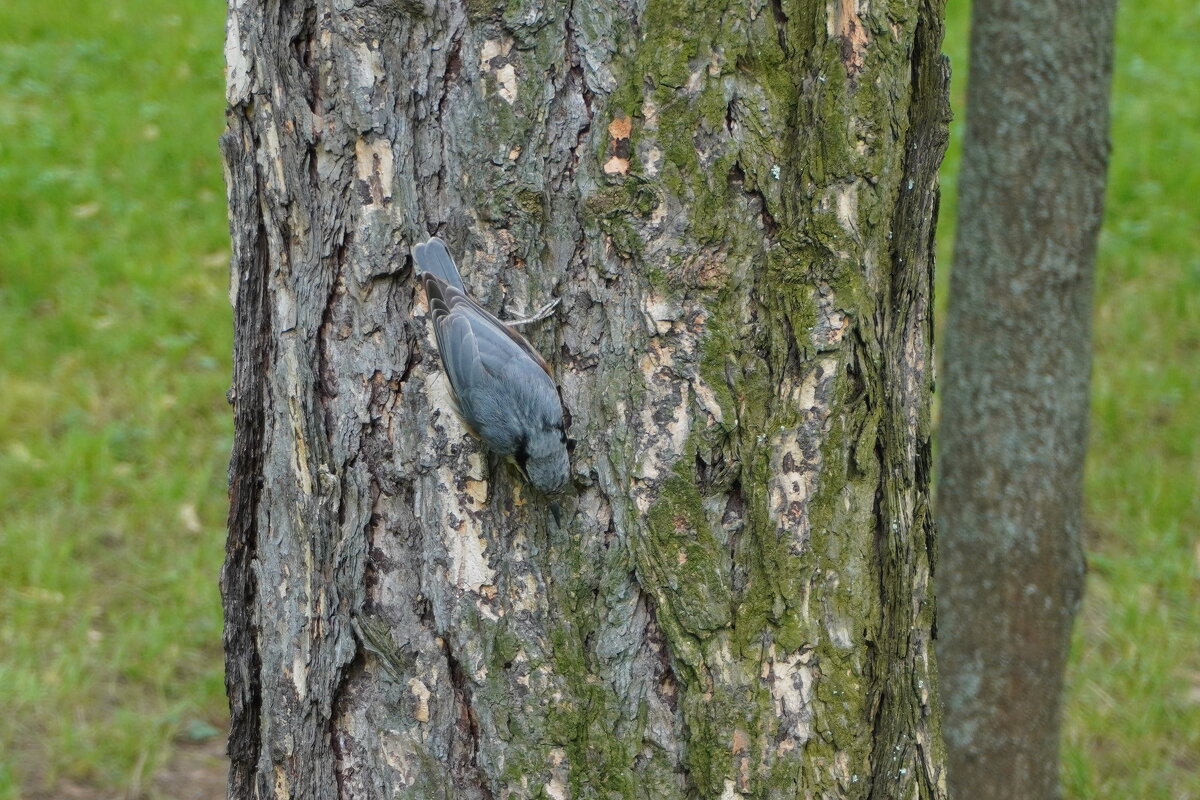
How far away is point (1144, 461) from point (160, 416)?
158 inches

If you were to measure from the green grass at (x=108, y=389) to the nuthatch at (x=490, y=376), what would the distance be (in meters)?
2.41

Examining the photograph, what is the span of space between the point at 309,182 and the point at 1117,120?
6380 millimetres

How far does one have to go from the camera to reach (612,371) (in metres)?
1.53

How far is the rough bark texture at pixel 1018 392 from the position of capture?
3.05 m

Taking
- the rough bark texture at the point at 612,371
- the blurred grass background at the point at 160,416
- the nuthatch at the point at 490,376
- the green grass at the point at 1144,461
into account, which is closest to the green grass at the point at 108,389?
the blurred grass background at the point at 160,416

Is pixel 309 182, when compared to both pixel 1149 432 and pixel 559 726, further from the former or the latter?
pixel 1149 432

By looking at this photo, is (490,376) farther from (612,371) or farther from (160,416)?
(160,416)

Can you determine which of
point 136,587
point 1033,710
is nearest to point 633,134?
point 1033,710

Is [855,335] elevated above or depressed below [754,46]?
below

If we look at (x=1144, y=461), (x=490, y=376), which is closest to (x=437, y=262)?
(x=490, y=376)

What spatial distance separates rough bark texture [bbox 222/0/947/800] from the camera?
58.3 inches

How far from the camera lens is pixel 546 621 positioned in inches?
61.1

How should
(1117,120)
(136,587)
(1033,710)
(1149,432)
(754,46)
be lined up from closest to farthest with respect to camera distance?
1. (754,46)
2. (1033,710)
3. (136,587)
4. (1149,432)
5. (1117,120)

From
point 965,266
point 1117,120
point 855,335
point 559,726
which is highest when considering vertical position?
point 1117,120
